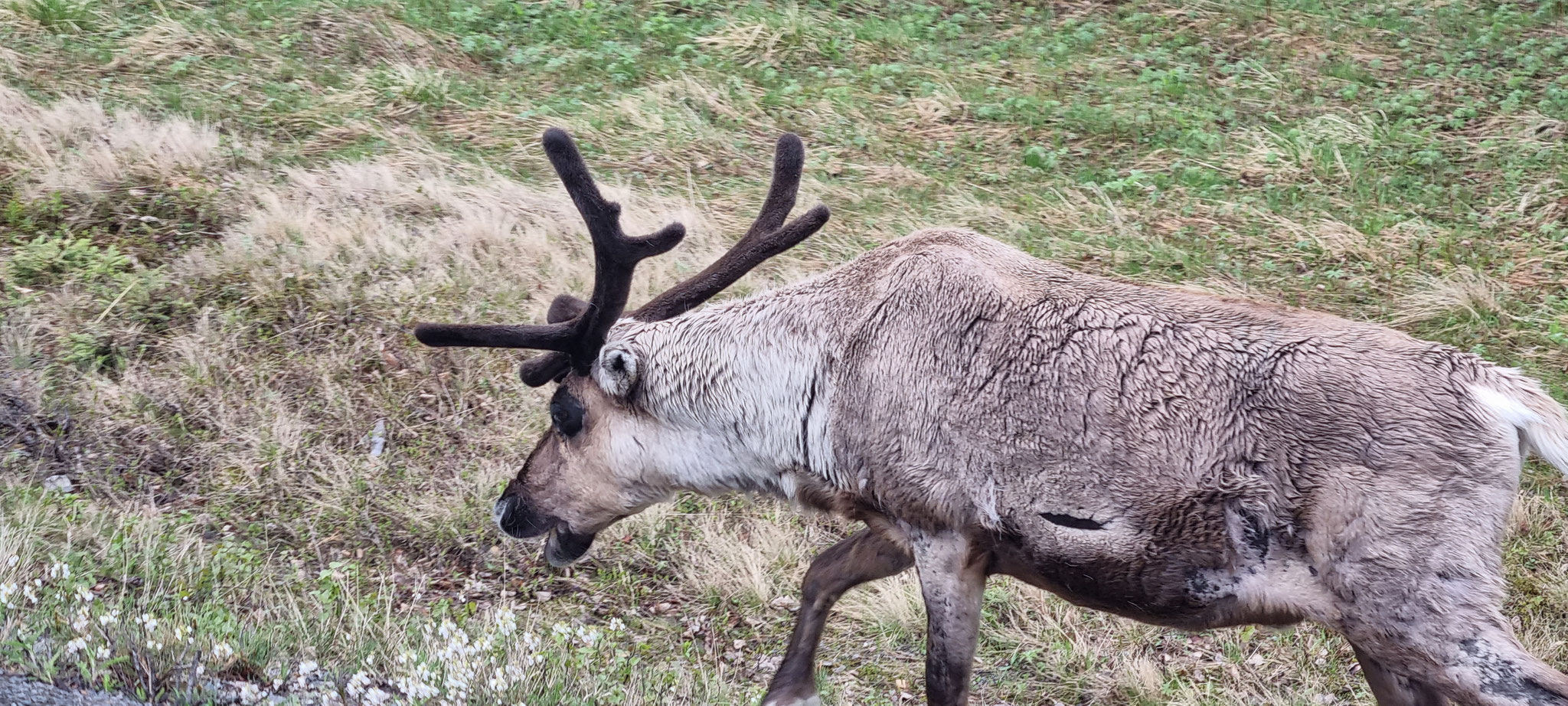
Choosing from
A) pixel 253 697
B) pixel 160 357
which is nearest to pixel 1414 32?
pixel 160 357

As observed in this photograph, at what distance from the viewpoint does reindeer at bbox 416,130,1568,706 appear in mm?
3621

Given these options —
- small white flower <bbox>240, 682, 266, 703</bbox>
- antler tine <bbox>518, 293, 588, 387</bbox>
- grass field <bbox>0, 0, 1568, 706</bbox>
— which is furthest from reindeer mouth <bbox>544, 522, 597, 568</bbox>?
small white flower <bbox>240, 682, 266, 703</bbox>

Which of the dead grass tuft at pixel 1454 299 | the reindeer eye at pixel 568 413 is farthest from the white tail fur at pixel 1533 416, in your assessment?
the dead grass tuft at pixel 1454 299

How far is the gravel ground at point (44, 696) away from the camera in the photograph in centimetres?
384

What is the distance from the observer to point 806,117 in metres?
11.2

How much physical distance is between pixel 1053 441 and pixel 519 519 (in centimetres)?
215

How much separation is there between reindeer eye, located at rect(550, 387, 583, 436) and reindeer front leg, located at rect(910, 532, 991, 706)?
1362 millimetres

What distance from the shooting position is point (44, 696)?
388 cm

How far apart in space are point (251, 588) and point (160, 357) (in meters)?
2.54

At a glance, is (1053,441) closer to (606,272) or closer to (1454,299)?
(606,272)

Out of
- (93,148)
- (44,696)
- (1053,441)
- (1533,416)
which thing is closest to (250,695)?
(44,696)

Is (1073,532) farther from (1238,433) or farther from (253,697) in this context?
(253,697)

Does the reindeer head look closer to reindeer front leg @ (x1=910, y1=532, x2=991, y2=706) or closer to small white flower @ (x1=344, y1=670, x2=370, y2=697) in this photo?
small white flower @ (x1=344, y1=670, x2=370, y2=697)

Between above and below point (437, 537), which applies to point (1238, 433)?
above
